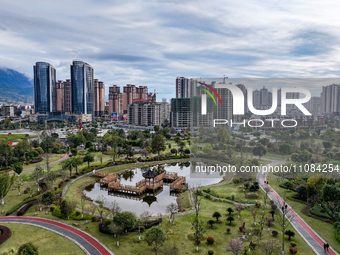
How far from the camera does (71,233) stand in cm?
1504

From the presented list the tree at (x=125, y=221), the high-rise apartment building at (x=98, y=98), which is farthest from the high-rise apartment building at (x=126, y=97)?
the tree at (x=125, y=221)

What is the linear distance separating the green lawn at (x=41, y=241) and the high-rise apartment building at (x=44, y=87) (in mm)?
91249

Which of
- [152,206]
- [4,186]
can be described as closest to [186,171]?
[152,206]

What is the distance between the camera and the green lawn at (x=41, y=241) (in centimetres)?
1324

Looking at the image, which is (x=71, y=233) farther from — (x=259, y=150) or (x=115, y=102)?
(x=115, y=102)

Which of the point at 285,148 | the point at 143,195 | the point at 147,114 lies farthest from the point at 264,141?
the point at 147,114

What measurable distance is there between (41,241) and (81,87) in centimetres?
8427

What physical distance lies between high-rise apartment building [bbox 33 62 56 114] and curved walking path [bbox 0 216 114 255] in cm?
8965

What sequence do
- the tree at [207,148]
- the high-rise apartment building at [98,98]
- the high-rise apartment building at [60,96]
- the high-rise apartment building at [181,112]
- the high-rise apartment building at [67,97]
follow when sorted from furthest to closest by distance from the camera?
the high-rise apartment building at [98,98] → the high-rise apartment building at [60,96] → the high-rise apartment building at [67,97] → the high-rise apartment building at [181,112] → the tree at [207,148]

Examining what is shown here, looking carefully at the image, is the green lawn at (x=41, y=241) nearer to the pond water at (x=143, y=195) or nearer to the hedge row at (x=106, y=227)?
the hedge row at (x=106, y=227)

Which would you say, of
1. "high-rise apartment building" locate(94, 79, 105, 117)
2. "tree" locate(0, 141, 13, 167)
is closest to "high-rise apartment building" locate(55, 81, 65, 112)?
"high-rise apartment building" locate(94, 79, 105, 117)

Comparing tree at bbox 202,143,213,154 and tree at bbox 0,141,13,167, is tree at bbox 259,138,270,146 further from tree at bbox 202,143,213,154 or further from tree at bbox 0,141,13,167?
tree at bbox 0,141,13,167

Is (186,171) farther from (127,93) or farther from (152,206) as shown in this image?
(127,93)

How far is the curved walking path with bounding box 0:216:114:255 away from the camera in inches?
530
